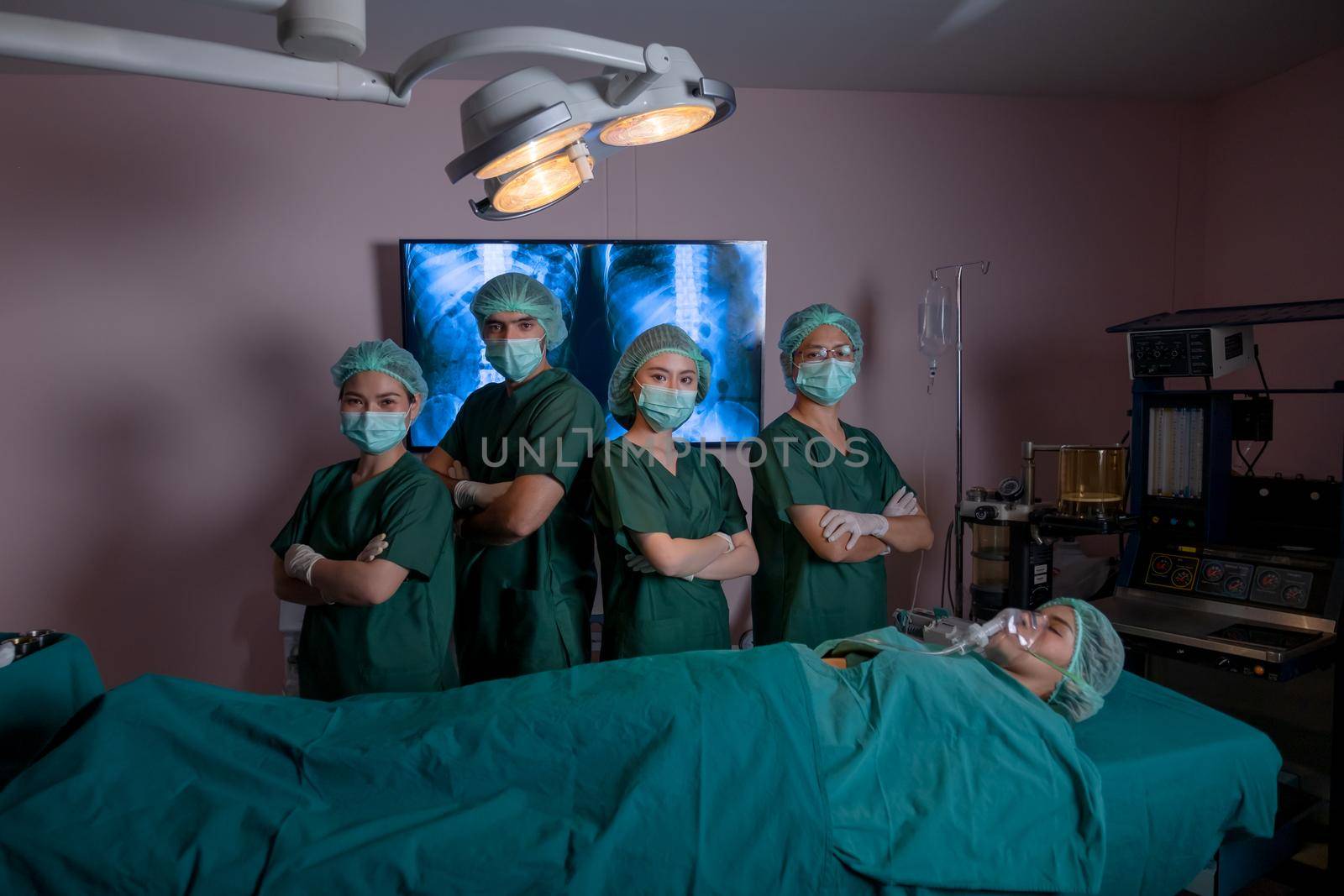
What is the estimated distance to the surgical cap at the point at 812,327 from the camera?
6.98 ft

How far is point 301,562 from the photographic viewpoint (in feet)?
5.69

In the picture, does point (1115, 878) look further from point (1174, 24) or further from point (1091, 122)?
point (1091, 122)

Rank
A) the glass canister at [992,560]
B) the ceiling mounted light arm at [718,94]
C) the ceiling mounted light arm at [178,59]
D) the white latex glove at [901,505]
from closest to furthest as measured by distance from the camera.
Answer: the ceiling mounted light arm at [178,59], the ceiling mounted light arm at [718,94], the white latex glove at [901,505], the glass canister at [992,560]

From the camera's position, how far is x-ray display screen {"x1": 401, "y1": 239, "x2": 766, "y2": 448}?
287 centimetres

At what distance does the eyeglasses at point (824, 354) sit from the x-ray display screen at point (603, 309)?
898 millimetres

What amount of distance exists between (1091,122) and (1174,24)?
2.19 feet

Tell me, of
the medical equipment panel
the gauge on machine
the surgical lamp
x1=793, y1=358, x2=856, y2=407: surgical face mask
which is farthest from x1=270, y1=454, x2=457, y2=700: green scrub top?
the medical equipment panel

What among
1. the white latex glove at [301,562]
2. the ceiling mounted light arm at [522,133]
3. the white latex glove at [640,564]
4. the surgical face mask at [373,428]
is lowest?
the white latex glove at [640,564]

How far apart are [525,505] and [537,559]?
0.18 meters

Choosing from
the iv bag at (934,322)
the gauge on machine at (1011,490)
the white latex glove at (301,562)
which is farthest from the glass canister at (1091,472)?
the white latex glove at (301,562)

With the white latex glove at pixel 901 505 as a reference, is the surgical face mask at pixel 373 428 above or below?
above

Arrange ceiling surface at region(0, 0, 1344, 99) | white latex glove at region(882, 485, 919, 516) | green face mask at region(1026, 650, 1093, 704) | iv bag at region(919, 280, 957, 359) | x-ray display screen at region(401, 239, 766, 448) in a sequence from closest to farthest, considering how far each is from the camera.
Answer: green face mask at region(1026, 650, 1093, 704), white latex glove at region(882, 485, 919, 516), ceiling surface at region(0, 0, 1344, 99), x-ray display screen at region(401, 239, 766, 448), iv bag at region(919, 280, 957, 359)

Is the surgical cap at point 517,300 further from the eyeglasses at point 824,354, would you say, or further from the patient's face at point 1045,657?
the patient's face at point 1045,657

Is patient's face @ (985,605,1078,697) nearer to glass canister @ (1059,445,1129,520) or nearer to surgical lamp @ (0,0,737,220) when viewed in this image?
glass canister @ (1059,445,1129,520)
